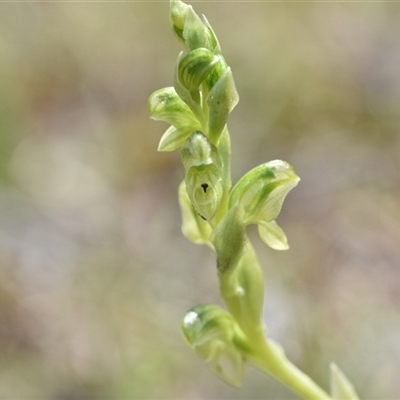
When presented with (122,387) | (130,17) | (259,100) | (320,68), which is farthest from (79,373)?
(130,17)

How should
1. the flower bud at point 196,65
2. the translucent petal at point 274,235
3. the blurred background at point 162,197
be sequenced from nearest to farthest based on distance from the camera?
the flower bud at point 196,65, the translucent petal at point 274,235, the blurred background at point 162,197

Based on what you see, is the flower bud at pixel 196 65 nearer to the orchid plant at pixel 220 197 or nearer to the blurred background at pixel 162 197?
the orchid plant at pixel 220 197

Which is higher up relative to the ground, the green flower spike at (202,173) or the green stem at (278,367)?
the green flower spike at (202,173)

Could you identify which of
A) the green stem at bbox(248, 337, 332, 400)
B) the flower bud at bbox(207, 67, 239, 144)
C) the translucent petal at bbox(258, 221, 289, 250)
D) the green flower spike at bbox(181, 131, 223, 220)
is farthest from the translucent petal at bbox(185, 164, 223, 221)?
the green stem at bbox(248, 337, 332, 400)

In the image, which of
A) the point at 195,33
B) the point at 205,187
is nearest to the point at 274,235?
the point at 205,187

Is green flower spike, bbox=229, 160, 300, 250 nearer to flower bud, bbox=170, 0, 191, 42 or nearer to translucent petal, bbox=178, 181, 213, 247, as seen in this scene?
translucent petal, bbox=178, 181, 213, 247

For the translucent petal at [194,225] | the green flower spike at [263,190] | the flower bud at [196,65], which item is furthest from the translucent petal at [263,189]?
the flower bud at [196,65]

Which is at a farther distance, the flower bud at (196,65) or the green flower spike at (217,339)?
the green flower spike at (217,339)
